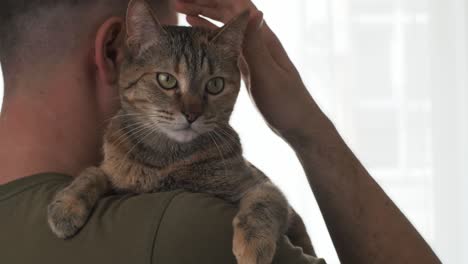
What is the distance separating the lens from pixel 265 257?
1121mm

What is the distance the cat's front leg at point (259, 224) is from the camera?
1.10 m

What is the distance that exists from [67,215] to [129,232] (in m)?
0.13

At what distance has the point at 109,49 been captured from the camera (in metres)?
1.34

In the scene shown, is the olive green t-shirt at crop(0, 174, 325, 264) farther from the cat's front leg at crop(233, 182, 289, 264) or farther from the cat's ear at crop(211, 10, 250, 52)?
the cat's ear at crop(211, 10, 250, 52)

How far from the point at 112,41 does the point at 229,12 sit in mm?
276

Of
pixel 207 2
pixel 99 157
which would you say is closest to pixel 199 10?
pixel 207 2

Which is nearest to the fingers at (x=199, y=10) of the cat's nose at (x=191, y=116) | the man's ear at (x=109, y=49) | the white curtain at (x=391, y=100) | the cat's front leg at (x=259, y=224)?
the man's ear at (x=109, y=49)

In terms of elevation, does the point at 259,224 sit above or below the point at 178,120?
below

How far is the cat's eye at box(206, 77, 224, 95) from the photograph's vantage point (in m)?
1.39

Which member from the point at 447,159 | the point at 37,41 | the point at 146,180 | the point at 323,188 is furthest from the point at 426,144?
the point at 37,41

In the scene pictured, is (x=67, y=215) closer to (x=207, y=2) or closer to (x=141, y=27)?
(x=141, y=27)

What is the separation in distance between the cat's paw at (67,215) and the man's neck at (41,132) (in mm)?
88

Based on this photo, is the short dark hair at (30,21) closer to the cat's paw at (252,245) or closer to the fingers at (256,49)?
the fingers at (256,49)

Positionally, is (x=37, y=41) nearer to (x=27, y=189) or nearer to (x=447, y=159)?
(x=27, y=189)
